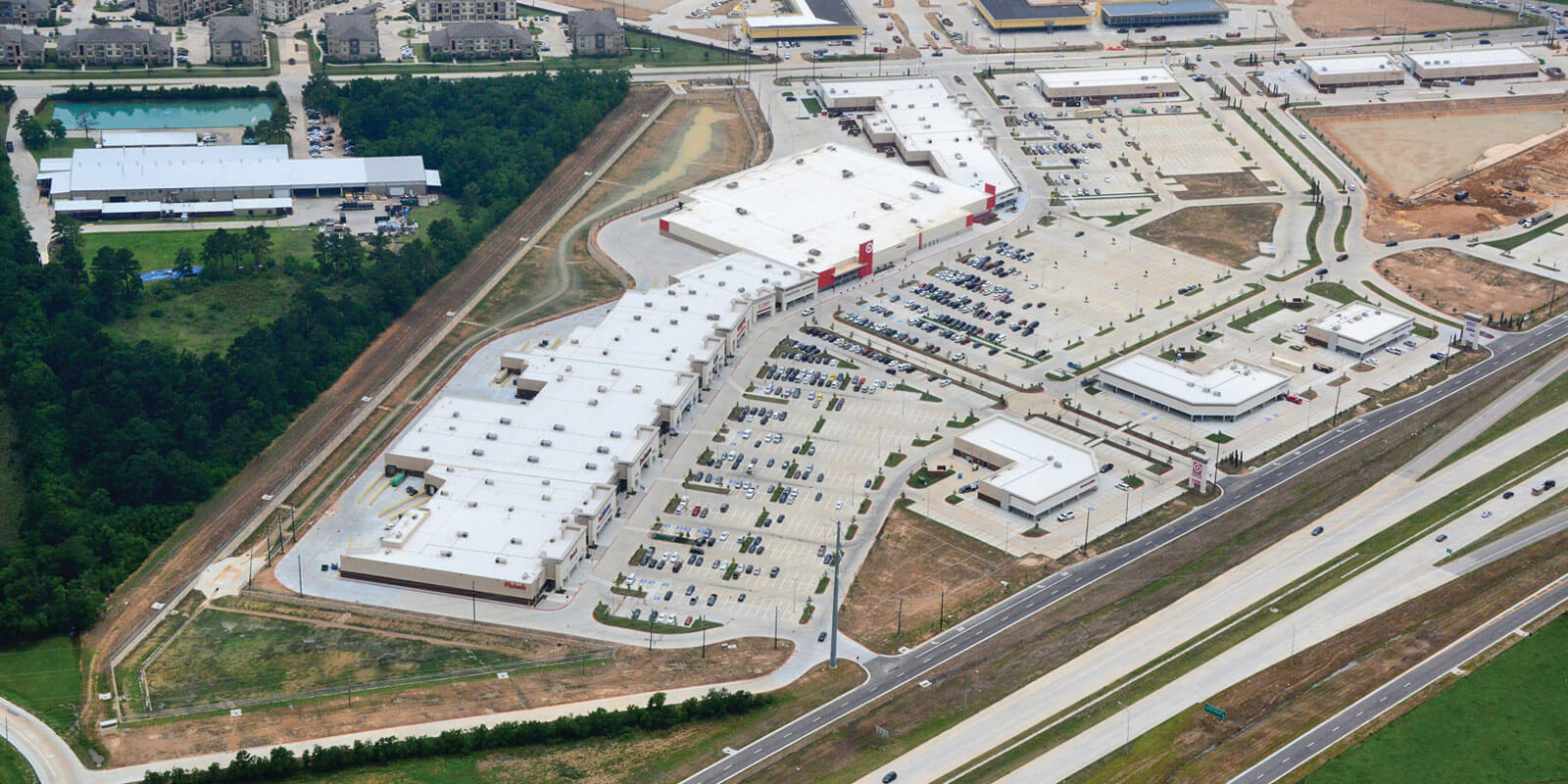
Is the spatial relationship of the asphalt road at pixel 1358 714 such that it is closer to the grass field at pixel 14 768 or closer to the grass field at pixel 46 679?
the grass field at pixel 14 768

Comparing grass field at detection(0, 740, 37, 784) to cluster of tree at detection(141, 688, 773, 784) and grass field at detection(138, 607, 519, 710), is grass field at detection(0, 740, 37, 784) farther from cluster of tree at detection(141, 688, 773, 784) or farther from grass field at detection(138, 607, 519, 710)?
grass field at detection(138, 607, 519, 710)

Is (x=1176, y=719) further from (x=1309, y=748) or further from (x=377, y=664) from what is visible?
(x=377, y=664)

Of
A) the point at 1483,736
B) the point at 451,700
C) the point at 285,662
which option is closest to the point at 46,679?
the point at 285,662

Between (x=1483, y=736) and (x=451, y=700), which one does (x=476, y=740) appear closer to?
(x=451, y=700)

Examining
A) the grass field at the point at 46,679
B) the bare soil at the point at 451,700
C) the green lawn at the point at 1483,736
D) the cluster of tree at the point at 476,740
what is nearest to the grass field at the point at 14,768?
the grass field at the point at 46,679

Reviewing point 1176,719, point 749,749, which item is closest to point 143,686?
point 749,749

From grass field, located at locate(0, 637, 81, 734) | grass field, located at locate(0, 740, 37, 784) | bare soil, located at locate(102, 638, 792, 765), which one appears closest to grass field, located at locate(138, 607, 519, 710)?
bare soil, located at locate(102, 638, 792, 765)
